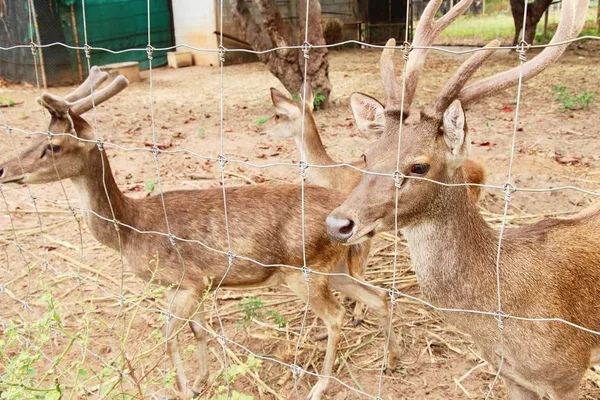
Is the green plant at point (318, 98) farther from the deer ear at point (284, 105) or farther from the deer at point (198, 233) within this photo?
the deer at point (198, 233)

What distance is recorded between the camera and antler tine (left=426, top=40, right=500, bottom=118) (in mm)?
2240

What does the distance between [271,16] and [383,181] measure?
20.7 ft

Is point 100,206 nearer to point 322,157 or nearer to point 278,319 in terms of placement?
point 278,319

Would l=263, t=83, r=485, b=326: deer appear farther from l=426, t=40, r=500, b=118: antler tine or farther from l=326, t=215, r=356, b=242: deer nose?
l=326, t=215, r=356, b=242: deer nose

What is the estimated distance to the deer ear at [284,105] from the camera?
568cm

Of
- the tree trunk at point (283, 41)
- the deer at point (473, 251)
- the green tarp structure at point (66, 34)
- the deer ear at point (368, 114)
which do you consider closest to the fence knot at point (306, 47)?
the deer ear at point (368, 114)

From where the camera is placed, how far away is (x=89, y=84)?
371cm

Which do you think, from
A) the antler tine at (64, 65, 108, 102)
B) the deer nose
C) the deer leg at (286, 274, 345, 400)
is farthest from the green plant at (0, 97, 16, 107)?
the deer nose

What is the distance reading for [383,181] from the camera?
2.34 m

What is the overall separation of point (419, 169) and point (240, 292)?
235 centimetres

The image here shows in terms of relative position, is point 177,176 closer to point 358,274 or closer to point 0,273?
point 0,273

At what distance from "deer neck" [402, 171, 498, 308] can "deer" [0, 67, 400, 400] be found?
822 millimetres

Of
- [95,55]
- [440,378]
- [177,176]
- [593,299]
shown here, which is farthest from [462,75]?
[95,55]

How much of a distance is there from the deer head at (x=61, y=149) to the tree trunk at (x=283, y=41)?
4.85 meters
